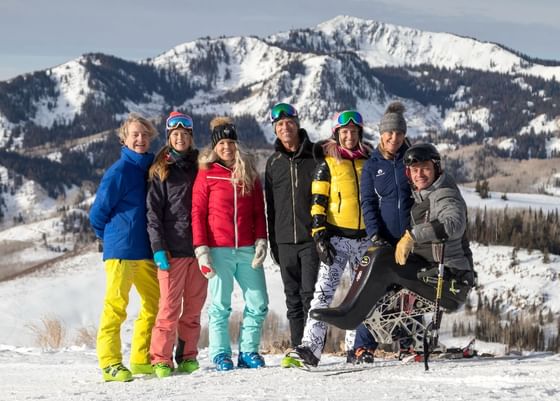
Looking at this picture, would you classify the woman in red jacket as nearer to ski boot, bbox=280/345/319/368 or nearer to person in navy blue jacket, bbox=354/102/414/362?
ski boot, bbox=280/345/319/368

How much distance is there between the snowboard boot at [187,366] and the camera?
23.1 feet

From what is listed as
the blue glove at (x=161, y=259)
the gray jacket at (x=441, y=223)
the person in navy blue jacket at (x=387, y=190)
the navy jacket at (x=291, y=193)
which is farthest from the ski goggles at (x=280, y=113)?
the blue glove at (x=161, y=259)

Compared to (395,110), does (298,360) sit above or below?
below

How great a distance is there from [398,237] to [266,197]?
60.2 inches

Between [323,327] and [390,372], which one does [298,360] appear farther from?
[390,372]

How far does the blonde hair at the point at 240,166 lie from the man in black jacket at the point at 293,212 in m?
0.28

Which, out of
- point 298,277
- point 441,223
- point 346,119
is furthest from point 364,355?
point 346,119

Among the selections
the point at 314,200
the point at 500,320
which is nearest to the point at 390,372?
the point at 314,200

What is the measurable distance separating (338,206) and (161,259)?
74.5 inches

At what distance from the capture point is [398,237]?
669 cm

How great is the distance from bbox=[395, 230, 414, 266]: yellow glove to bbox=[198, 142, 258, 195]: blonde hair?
1841 mm

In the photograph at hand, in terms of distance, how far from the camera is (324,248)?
6562 mm

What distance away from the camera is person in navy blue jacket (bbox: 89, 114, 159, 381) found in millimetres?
6824

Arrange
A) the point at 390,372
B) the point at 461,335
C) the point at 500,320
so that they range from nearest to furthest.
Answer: the point at 390,372 → the point at 461,335 → the point at 500,320
